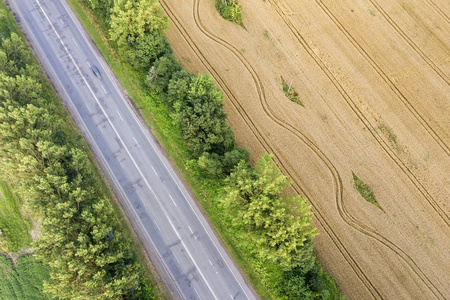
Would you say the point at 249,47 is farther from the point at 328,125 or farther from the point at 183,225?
the point at 183,225

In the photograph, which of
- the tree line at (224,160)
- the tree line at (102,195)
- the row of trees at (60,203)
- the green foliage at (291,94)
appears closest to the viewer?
the row of trees at (60,203)

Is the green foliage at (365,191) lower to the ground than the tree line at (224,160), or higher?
lower

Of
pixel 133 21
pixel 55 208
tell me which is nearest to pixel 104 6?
pixel 133 21

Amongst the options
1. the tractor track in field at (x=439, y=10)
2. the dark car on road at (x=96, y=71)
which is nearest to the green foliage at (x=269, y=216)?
the dark car on road at (x=96, y=71)

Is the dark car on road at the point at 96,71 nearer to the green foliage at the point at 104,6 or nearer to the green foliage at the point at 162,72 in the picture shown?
the green foliage at the point at 104,6

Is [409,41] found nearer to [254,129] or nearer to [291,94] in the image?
[291,94]

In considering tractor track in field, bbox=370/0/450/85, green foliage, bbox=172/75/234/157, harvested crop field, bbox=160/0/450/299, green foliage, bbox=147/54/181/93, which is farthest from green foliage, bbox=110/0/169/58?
tractor track in field, bbox=370/0/450/85
